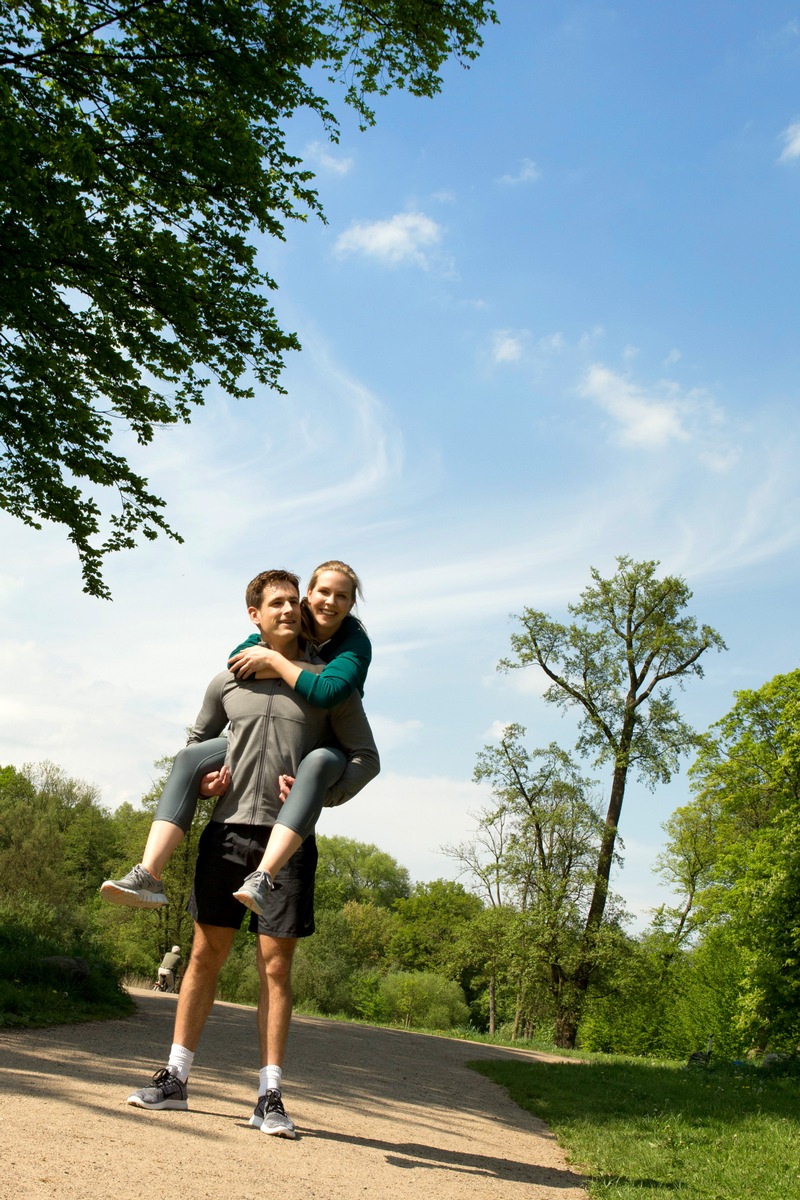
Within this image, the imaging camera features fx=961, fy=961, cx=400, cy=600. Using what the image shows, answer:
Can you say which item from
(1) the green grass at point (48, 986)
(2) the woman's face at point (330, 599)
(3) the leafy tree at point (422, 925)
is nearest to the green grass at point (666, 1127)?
(2) the woman's face at point (330, 599)

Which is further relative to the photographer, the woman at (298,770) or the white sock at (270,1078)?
the white sock at (270,1078)

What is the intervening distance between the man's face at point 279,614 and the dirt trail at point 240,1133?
2.11 meters

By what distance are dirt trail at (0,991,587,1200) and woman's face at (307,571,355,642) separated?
226 centimetres

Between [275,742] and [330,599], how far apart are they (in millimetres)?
721

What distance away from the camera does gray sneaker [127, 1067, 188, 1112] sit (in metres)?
4.30

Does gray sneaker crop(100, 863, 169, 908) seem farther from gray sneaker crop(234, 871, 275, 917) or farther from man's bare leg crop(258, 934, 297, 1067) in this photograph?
man's bare leg crop(258, 934, 297, 1067)

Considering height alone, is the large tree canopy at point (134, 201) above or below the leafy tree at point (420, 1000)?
above

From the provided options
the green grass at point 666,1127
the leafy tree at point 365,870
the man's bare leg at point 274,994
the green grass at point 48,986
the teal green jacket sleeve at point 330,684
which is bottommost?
the green grass at point 666,1127

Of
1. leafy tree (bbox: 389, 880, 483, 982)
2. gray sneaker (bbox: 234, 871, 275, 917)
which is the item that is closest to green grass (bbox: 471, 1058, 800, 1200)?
gray sneaker (bbox: 234, 871, 275, 917)

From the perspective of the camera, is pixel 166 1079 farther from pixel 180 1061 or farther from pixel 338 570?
pixel 338 570

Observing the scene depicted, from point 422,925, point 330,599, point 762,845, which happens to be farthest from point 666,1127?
point 422,925

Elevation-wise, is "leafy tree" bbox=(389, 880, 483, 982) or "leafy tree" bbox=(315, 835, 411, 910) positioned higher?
"leafy tree" bbox=(315, 835, 411, 910)

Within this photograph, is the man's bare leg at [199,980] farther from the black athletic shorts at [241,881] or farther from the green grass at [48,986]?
the green grass at [48,986]

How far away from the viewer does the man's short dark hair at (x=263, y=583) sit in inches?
181
